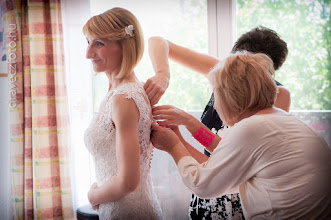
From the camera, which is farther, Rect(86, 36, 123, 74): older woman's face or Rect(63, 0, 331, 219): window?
Rect(63, 0, 331, 219): window

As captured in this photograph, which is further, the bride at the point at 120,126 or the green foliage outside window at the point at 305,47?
the green foliage outside window at the point at 305,47

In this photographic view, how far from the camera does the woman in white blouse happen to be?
1.10 meters

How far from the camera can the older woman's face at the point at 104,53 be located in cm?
141

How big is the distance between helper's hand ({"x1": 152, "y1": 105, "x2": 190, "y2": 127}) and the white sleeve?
1.13 feet

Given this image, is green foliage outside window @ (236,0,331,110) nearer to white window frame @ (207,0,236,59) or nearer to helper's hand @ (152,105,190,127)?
white window frame @ (207,0,236,59)

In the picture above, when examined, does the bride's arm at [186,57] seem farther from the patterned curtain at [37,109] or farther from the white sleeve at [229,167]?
the patterned curtain at [37,109]

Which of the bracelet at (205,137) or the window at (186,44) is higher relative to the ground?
the window at (186,44)

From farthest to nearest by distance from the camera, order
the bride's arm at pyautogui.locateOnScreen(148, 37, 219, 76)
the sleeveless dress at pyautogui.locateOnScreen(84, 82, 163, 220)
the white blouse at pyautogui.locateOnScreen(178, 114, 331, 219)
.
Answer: the bride's arm at pyautogui.locateOnScreen(148, 37, 219, 76) → the sleeveless dress at pyautogui.locateOnScreen(84, 82, 163, 220) → the white blouse at pyautogui.locateOnScreen(178, 114, 331, 219)

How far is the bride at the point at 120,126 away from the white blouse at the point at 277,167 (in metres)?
0.34

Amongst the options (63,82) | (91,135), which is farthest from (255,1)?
(91,135)

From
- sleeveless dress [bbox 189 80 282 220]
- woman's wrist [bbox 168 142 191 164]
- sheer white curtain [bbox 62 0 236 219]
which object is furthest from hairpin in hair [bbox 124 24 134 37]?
sheer white curtain [bbox 62 0 236 219]

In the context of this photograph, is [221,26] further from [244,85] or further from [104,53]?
[244,85]

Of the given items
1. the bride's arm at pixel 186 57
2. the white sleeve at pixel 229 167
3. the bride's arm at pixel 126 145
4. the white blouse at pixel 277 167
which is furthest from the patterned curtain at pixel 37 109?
the white blouse at pixel 277 167

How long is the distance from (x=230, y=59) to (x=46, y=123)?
7.31ft
